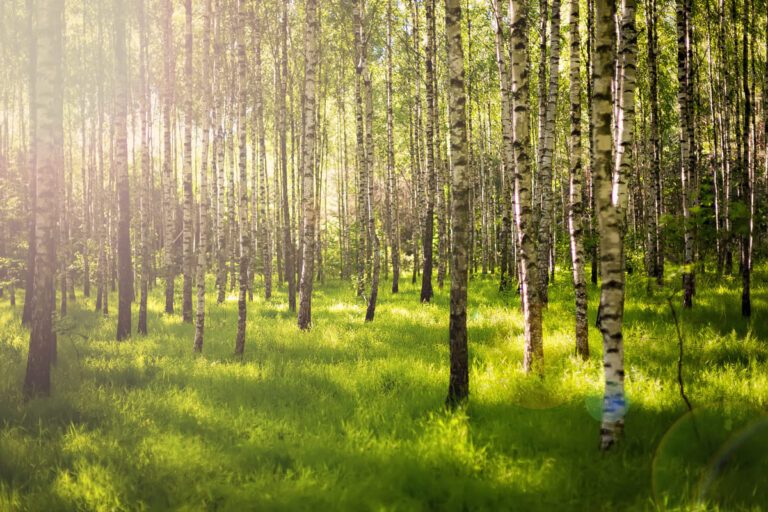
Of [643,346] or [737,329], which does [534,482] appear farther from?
[737,329]

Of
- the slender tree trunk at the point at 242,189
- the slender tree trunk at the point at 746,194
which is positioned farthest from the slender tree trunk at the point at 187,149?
the slender tree trunk at the point at 746,194

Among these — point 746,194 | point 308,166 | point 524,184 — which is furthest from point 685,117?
point 308,166

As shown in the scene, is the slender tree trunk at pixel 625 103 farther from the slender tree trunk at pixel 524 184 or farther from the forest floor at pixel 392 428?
the forest floor at pixel 392 428

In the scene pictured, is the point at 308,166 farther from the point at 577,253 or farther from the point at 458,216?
the point at 577,253

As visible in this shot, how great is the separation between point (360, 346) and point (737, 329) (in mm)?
7346

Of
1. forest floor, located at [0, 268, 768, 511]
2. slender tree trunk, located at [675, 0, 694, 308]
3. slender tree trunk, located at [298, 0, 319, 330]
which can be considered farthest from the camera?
slender tree trunk, located at [298, 0, 319, 330]

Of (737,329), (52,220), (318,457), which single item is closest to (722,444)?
(318,457)

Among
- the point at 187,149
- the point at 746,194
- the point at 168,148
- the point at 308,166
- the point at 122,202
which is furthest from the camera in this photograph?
the point at 746,194

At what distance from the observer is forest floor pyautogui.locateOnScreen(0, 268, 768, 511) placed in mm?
3789

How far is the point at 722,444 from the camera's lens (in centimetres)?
417

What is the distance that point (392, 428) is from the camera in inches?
197

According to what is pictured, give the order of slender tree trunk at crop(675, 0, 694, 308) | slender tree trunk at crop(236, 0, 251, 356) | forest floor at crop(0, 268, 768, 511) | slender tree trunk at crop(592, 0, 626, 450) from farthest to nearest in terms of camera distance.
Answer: slender tree trunk at crop(675, 0, 694, 308) < slender tree trunk at crop(236, 0, 251, 356) < slender tree trunk at crop(592, 0, 626, 450) < forest floor at crop(0, 268, 768, 511)

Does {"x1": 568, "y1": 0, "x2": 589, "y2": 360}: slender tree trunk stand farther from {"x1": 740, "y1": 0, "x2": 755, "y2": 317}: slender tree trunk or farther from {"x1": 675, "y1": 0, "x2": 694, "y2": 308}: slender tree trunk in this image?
{"x1": 675, "y1": 0, "x2": 694, "y2": 308}: slender tree trunk

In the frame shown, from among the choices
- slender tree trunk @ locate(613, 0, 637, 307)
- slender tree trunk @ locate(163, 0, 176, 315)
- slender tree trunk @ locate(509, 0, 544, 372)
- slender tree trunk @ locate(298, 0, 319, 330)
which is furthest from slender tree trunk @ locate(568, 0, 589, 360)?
slender tree trunk @ locate(163, 0, 176, 315)
